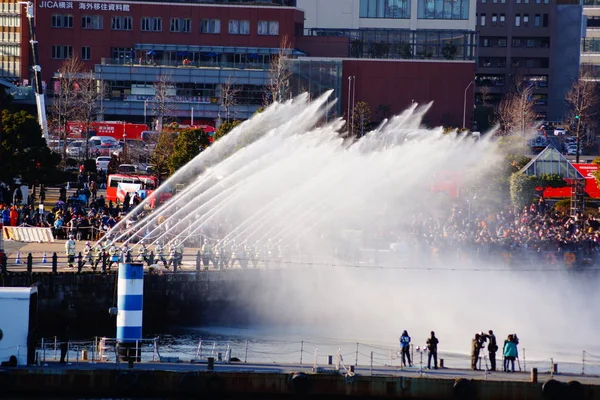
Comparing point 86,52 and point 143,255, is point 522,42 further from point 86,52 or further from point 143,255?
point 143,255

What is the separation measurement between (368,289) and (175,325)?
8562mm

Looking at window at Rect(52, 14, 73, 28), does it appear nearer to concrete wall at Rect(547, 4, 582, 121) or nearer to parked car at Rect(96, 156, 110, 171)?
parked car at Rect(96, 156, 110, 171)

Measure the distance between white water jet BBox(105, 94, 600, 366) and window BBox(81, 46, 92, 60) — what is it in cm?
6680

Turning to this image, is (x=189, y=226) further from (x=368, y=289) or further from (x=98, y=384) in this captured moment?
(x=98, y=384)

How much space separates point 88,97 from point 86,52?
21.7 metres

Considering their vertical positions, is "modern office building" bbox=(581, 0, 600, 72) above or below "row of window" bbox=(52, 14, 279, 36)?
above

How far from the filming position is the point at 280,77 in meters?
108

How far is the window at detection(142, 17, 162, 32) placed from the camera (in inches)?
4943

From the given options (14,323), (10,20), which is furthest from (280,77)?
(14,323)

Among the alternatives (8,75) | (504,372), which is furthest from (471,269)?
(8,75)

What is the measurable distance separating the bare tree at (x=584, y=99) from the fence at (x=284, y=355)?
8222 centimetres

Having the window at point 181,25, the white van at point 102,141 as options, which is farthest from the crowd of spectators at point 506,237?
the window at point 181,25

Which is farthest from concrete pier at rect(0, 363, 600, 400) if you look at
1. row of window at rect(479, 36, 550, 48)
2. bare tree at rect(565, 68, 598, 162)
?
row of window at rect(479, 36, 550, 48)

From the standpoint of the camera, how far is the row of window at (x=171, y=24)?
125250 millimetres
